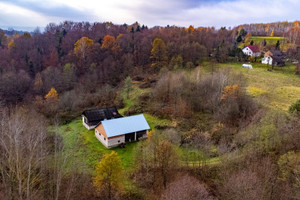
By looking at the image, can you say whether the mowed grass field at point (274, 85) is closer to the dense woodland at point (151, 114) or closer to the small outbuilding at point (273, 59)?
the small outbuilding at point (273, 59)

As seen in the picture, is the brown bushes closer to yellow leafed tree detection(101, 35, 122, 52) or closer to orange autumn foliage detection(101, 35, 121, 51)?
yellow leafed tree detection(101, 35, 122, 52)

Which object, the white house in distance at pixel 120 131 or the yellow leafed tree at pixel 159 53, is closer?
the white house in distance at pixel 120 131

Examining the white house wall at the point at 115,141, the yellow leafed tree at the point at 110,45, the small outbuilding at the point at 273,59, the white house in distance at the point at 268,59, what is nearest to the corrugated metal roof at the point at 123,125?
the white house wall at the point at 115,141

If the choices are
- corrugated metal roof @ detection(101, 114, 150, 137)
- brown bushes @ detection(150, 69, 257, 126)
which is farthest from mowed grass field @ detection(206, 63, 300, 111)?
corrugated metal roof @ detection(101, 114, 150, 137)

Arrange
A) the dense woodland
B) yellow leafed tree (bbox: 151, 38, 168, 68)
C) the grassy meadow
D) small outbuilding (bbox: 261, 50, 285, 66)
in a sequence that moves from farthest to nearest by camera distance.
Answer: yellow leafed tree (bbox: 151, 38, 168, 68), small outbuilding (bbox: 261, 50, 285, 66), the grassy meadow, the dense woodland

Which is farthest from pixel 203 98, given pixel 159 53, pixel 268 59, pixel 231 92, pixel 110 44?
pixel 110 44

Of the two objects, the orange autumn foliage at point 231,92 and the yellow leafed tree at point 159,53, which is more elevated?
the yellow leafed tree at point 159,53
